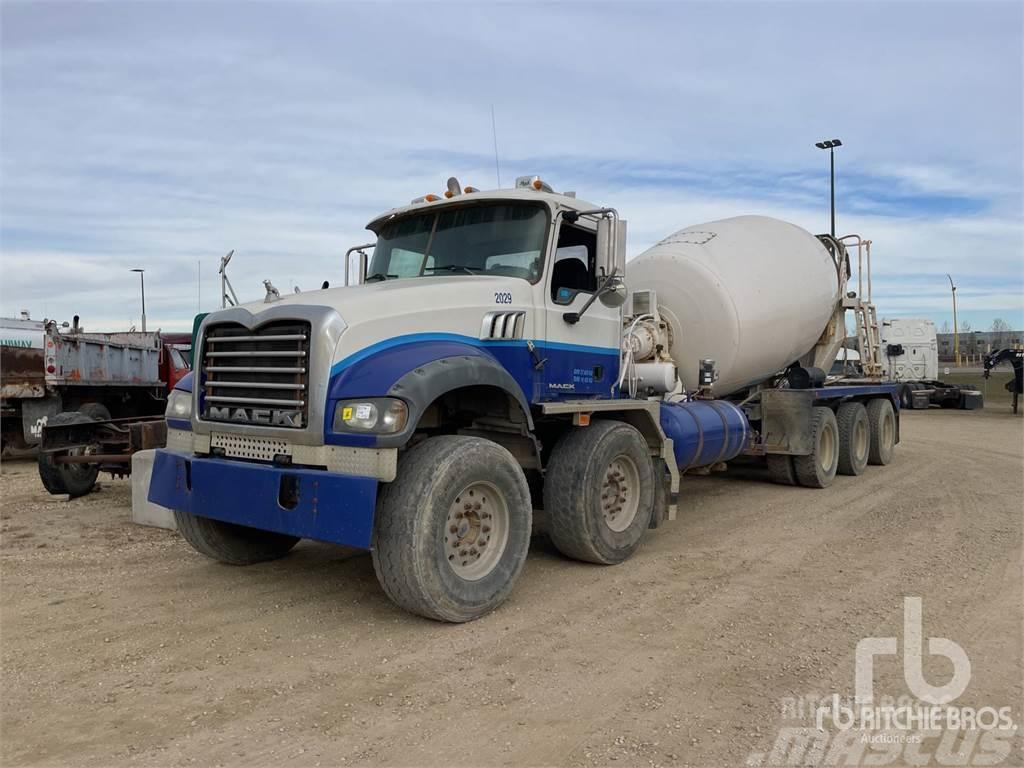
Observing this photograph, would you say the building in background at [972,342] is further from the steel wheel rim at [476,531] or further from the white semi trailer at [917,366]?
the steel wheel rim at [476,531]

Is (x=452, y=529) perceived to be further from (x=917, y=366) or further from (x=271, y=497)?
(x=917, y=366)

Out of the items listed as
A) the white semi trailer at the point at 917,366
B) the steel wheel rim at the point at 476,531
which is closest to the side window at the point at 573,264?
the steel wheel rim at the point at 476,531

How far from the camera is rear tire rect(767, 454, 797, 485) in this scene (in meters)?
10.4

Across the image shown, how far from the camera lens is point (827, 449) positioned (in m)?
10.8

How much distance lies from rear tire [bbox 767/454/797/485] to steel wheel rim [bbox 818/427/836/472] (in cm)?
49

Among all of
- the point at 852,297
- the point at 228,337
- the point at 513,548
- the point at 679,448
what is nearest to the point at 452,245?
the point at 228,337

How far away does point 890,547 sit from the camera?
7012 mm

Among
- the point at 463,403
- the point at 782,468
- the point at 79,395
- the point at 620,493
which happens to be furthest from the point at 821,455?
the point at 79,395

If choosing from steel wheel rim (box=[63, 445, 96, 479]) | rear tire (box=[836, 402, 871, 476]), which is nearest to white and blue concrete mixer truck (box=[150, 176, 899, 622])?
rear tire (box=[836, 402, 871, 476])

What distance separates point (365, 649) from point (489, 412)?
192 centimetres

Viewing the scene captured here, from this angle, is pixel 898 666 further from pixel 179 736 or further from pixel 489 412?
pixel 179 736

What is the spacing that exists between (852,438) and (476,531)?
8181 mm

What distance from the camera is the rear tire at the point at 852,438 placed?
1141 cm

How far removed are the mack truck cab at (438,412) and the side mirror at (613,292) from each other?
3 centimetres
